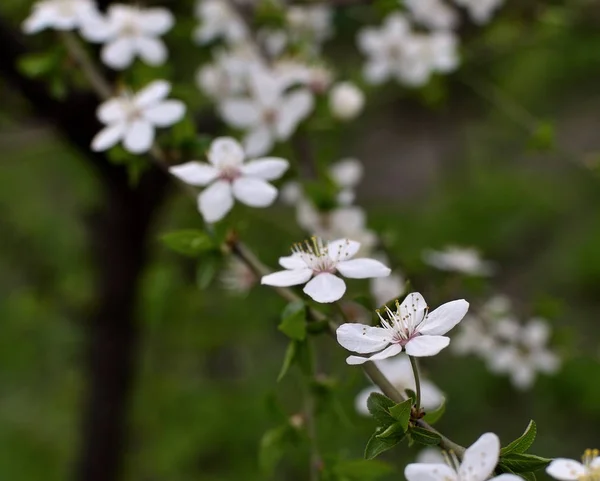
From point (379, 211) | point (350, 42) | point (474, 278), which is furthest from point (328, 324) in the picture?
point (350, 42)

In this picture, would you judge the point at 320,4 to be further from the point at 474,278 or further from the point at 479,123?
the point at 479,123

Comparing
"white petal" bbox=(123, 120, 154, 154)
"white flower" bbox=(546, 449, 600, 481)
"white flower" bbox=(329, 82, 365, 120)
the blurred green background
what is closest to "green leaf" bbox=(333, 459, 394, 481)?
"white flower" bbox=(546, 449, 600, 481)

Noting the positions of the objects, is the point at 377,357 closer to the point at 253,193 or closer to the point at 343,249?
the point at 343,249

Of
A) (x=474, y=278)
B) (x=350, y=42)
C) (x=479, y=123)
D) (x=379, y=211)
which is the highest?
(x=350, y=42)

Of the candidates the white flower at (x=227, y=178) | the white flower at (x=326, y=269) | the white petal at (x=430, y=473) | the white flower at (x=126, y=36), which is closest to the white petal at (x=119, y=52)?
the white flower at (x=126, y=36)

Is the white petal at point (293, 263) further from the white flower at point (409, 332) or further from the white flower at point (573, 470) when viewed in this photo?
the white flower at point (573, 470)

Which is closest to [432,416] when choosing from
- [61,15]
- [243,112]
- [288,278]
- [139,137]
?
[288,278]
